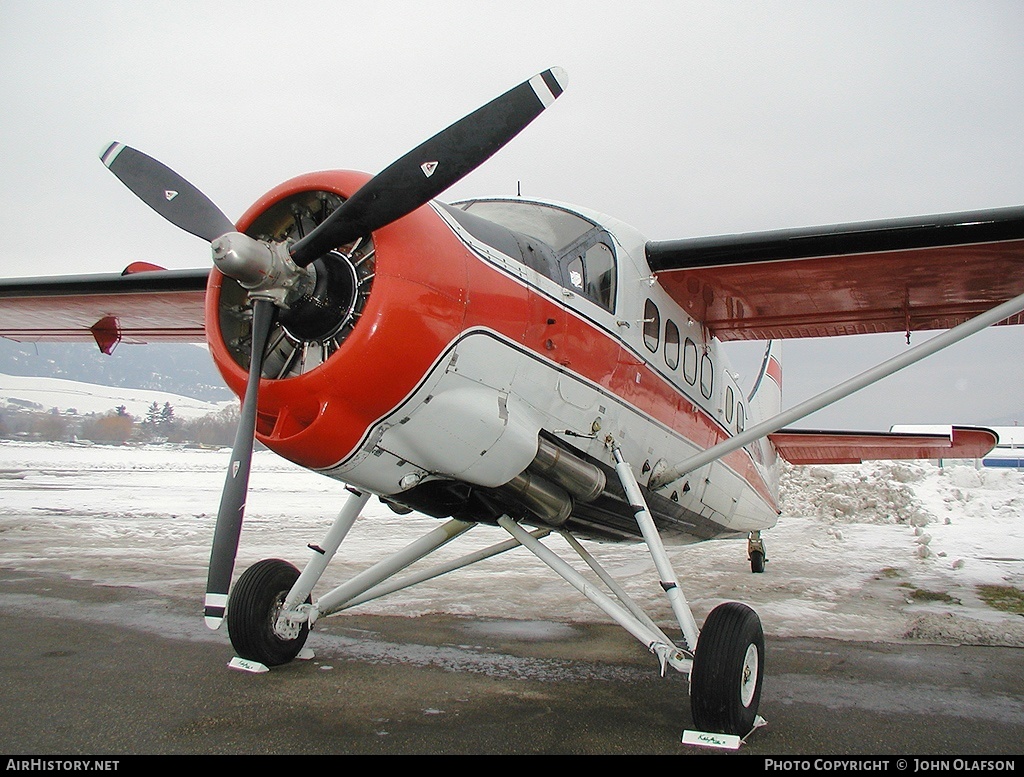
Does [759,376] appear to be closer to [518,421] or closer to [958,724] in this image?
[958,724]

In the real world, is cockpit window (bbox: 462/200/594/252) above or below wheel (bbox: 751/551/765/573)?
above

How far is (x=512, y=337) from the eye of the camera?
393cm

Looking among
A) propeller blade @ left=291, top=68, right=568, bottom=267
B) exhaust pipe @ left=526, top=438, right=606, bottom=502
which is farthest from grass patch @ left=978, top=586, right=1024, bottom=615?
propeller blade @ left=291, top=68, right=568, bottom=267

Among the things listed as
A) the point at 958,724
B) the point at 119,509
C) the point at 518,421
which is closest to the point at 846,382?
the point at 958,724

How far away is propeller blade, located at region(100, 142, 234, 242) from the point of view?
4.20 m

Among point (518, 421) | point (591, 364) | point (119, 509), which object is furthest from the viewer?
point (119, 509)

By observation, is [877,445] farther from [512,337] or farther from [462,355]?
[462,355]

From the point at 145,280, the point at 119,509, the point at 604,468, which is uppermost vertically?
the point at 145,280

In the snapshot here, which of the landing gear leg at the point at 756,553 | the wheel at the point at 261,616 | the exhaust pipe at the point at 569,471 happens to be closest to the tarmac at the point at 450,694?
the wheel at the point at 261,616

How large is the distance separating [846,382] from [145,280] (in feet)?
20.3

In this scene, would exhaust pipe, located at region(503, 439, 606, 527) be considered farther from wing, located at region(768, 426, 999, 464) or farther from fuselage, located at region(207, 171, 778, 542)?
wing, located at region(768, 426, 999, 464)

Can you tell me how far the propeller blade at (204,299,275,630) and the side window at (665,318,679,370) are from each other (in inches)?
131

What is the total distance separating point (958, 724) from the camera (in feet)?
13.7

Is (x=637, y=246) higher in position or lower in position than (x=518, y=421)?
higher
